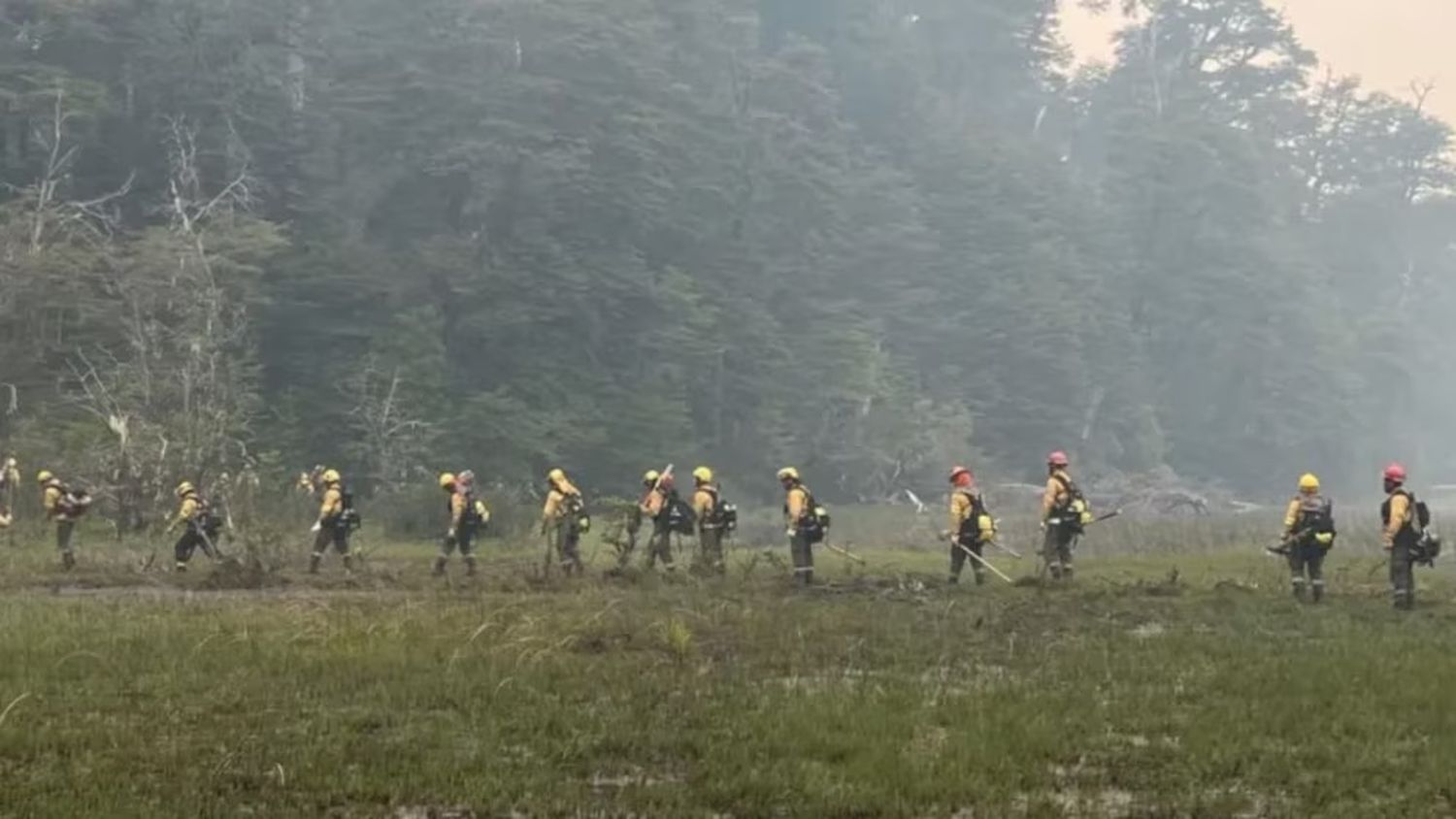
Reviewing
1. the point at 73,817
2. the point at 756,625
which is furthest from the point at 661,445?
the point at 73,817

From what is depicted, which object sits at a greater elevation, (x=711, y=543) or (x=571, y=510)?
(x=571, y=510)

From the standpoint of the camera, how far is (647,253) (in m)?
58.0

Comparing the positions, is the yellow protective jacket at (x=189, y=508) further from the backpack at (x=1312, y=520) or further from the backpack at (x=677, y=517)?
the backpack at (x=1312, y=520)

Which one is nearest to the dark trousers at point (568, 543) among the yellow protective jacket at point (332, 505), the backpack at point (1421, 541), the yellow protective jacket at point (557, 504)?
the yellow protective jacket at point (557, 504)

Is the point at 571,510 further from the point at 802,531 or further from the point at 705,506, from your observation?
the point at 802,531

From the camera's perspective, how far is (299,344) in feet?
157

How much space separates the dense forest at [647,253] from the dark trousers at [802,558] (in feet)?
51.4

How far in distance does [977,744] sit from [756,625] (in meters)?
6.66

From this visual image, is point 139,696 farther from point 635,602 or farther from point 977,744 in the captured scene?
point 635,602

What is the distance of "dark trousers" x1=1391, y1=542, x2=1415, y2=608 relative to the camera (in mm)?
19188

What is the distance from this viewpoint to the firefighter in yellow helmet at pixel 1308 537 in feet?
65.9

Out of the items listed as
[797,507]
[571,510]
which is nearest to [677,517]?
[571,510]

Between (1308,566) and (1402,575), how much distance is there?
1473 millimetres

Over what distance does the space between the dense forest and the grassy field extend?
1863cm
